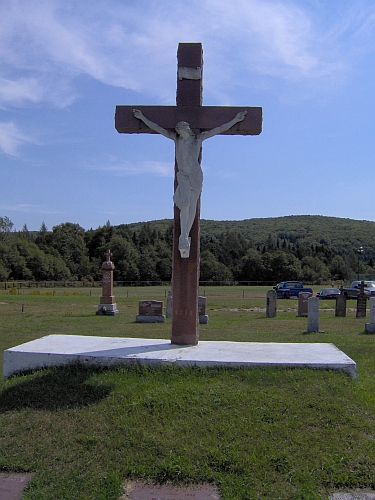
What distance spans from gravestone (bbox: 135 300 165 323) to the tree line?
56.8 metres

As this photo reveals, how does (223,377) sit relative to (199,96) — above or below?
below

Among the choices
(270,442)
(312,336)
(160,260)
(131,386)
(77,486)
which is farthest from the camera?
(160,260)

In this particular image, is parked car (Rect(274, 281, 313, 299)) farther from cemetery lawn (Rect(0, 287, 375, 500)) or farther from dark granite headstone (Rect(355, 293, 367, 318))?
cemetery lawn (Rect(0, 287, 375, 500))

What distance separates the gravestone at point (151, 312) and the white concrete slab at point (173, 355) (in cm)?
1260

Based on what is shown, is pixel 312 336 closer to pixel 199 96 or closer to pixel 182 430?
pixel 199 96

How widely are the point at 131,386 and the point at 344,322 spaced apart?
14.8 meters

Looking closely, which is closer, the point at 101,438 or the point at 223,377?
the point at 101,438

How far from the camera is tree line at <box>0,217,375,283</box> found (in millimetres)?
79812

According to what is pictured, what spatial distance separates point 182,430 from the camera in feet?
14.4

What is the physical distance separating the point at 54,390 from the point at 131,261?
78.6m

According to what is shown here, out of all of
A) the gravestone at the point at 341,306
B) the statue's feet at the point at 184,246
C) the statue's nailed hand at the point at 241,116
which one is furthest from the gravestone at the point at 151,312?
the statue's nailed hand at the point at 241,116

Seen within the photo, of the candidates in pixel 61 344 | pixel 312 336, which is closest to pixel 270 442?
pixel 61 344

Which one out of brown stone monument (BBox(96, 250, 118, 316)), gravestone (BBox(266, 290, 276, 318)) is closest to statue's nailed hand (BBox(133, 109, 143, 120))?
gravestone (BBox(266, 290, 276, 318))

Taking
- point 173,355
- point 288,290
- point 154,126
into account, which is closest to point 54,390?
point 173,355
